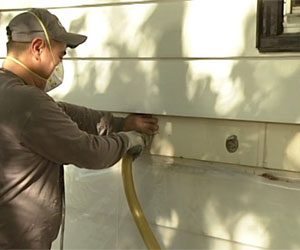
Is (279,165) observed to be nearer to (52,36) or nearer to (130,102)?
(130,102)

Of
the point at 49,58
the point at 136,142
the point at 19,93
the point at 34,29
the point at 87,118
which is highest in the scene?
the point at 34,29

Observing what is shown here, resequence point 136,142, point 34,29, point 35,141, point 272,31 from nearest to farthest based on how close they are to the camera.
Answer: point 35,141, point 34,29, point 272,31, point 136,142

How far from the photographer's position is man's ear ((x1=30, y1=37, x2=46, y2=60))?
2.49 m

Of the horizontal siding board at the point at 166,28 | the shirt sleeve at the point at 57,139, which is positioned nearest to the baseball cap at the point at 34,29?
the shirt sleeve at the point at 57,139

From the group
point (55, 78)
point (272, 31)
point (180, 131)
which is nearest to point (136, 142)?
point (180, 131)

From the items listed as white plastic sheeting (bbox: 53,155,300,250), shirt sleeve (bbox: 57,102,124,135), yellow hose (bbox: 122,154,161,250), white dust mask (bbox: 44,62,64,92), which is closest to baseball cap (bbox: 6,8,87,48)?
white dust mask (bbox: 44,62,64,92)

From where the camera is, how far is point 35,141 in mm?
2359

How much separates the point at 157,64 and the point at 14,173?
1.08 metres

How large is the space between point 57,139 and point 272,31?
115 centimetres

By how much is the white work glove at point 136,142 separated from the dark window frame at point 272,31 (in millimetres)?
799

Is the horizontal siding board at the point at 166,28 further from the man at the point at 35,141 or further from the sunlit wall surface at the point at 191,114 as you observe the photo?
the man at the point at 35,141

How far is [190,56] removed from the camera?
2955 mm

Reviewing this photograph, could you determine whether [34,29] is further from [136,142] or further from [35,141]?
[136,142]

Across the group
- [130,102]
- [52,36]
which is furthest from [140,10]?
[52,36]
